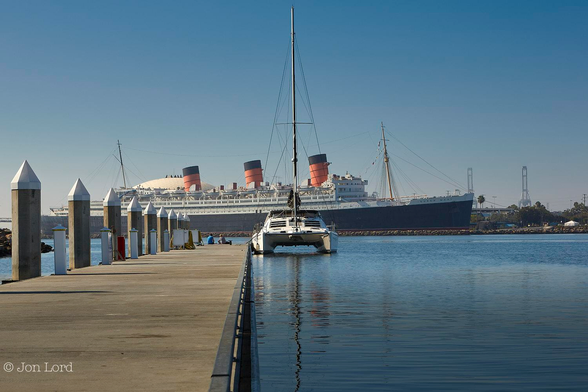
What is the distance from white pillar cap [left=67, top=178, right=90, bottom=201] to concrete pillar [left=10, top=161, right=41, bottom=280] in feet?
12.3

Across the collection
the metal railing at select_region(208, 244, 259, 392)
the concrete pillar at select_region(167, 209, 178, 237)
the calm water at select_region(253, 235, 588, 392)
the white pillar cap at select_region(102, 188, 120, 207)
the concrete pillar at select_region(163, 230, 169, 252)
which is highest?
the white pillar cap at select_region(102, 188, 120, 207)

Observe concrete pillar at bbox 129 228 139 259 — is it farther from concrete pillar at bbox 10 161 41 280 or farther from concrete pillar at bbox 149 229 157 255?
concrete pillar at bbox 10 161 41 280

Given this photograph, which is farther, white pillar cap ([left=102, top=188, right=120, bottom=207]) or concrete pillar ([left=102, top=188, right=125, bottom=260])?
white pillar cap ([left=102, top=188, right=120, bottom=207])

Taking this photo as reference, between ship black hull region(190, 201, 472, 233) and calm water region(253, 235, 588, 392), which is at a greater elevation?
ship black hull region(190, 201, 472, 233)

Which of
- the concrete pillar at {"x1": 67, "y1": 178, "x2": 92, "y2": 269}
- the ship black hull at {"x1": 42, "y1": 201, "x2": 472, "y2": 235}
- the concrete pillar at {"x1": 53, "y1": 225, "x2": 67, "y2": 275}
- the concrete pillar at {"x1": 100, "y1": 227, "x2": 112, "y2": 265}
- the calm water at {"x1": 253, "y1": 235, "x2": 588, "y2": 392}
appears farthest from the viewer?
the ship black hull at {"x1": 42, "y1": 201, "x2": 472, "y2": 235}

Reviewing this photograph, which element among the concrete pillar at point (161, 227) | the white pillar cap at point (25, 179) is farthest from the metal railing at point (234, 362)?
the concrete pillar at point (161, 227)

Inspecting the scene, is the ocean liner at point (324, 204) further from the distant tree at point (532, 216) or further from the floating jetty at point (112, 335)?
the floating jetty at point (112, 335)

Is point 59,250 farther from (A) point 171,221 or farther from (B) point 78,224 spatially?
(A) point 171,221

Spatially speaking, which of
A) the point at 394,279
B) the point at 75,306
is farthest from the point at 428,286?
the point at 75,306

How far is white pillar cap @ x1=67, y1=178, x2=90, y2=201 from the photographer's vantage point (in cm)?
1963

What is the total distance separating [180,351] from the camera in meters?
6.59

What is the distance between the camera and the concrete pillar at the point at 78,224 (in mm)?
19594

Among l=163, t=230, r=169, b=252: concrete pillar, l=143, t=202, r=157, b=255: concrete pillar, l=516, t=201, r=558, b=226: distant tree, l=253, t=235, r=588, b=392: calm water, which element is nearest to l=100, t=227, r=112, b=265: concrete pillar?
l=253, t=235, r=588, b=392: calm water

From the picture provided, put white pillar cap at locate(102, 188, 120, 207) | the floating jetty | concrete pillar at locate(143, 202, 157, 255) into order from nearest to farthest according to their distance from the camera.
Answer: the floating jetty → white pillar cap at locate(102, 188, 120, 207) → concrete pillar at locate(143, 202, 157, 255)
